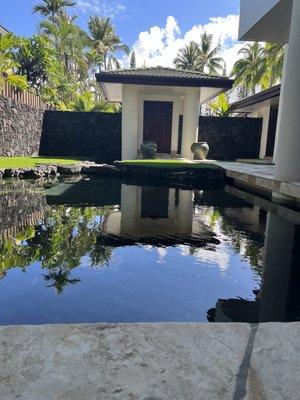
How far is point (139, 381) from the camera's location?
4.60ft

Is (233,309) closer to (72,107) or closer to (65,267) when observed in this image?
(65,267)

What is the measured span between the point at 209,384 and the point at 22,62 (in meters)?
21.7

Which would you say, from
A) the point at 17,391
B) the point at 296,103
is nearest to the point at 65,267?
the point at 17,391

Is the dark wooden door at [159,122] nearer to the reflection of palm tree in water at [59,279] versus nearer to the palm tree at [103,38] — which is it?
the reflection of palm tree in water at [59,279]

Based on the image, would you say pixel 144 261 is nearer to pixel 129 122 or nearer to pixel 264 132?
pixel 129 122

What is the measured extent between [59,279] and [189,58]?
41.8 m

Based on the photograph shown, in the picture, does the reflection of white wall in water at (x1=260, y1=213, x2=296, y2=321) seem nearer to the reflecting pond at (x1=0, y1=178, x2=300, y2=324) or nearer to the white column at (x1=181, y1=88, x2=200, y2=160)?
the reflecting pond at (x1=0, y1=178, x2=300, y2=324)

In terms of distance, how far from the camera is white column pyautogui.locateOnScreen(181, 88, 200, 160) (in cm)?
1516

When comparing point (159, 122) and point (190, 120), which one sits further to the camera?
point (159, 122)

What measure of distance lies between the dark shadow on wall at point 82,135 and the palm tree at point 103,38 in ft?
73.3

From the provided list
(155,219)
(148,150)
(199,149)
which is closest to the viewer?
(155,219)

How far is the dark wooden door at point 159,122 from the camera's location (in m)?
16.4

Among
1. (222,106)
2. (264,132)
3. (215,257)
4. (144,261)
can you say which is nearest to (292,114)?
(215,257)

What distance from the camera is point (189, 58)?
131 ft
